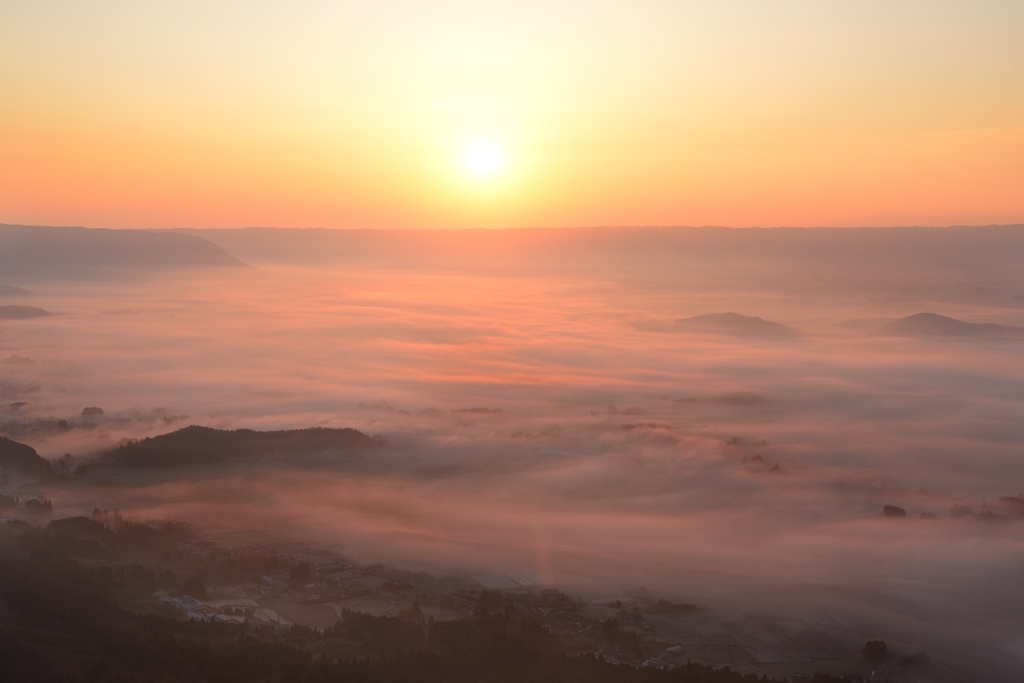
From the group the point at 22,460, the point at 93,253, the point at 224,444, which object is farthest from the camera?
the point at 93,253

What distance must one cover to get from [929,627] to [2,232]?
167 m

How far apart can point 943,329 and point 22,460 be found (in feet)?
339

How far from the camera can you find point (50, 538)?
29312 mm

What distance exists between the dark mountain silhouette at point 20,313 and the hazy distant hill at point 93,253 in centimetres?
3927

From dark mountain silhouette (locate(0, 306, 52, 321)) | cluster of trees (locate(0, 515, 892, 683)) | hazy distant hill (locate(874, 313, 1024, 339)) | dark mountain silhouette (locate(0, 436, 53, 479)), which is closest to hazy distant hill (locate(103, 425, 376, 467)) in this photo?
dark mountain silhouette (locate(0, 436, 53, 479))

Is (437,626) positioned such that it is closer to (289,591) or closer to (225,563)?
(289,591)

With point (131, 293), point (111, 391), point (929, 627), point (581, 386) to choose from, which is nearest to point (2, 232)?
point (131, 293)

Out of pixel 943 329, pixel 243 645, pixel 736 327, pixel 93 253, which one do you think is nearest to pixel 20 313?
pixel 93 253

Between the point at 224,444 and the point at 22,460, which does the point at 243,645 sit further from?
the point at 224,444

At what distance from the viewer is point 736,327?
117 meters

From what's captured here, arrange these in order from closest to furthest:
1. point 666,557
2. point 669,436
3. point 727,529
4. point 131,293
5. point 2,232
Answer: point 666,557, point 727,529, point 669,436, point 131,293, point 2,232

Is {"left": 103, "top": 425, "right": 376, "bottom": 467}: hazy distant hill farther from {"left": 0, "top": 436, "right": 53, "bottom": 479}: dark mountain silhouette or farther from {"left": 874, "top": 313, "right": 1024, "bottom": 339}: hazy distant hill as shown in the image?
{"left": 874, "top": 313, "right": 1024, "bottom": 339}: hazy distant hill

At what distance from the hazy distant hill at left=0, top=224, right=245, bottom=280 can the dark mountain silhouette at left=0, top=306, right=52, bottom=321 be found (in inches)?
1546

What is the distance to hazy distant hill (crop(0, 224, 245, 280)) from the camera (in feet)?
504
